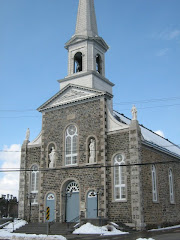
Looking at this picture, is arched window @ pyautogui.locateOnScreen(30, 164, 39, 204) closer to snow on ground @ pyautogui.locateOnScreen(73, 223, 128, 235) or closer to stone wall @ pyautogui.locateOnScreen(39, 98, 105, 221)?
stone wall @ pyautogui.locateOnScreen(39, 98, 105, 221)

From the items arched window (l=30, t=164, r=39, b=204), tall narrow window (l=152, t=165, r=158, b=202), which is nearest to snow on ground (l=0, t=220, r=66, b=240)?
arched window (l=30, t=164, r=39, b=204)

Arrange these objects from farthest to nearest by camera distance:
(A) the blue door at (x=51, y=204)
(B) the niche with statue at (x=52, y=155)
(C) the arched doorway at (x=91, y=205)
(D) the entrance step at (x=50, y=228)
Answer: (B) the niche with statue at (x=52, y=155), (A) the blue door at (x=51, y=204), (C) the arched doorway at (x=91, y=205), (D) the entrance step at (x=50, y=228)

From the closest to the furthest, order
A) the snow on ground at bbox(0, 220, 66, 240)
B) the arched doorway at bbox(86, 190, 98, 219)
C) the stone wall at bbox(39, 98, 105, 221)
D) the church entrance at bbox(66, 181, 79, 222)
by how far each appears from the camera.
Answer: the snow on ground at bbox(0, 220, 66, 240) < the arched doorway at bbox(86, 190, 98, 219) < the stone wall at bbox(39, 98, 105, 221) < the church entrance at bbox(66, 181, 79, 222)

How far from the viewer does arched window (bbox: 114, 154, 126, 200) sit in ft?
85.9

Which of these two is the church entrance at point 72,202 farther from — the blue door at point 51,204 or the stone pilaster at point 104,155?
the stone pilaster at point 104,155

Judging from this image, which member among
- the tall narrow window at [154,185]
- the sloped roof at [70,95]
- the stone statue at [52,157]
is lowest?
the tall narrow window at [154,185]

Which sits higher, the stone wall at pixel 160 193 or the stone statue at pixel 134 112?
→ the stone statue at pixel 134 112

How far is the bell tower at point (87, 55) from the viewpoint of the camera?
31.7 m

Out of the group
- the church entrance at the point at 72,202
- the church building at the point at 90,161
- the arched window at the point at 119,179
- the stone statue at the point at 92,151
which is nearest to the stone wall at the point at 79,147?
the church building at the point at 90,161

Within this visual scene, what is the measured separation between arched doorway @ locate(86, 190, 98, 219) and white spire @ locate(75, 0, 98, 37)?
16101 mm

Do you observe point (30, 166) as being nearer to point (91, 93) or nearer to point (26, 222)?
point (26, 222)

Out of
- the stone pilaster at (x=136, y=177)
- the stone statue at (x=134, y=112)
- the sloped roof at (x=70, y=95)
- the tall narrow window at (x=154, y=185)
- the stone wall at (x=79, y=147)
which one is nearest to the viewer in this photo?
the stone pilaster at (x=136, y=177)

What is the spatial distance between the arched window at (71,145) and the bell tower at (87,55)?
4616 millimetres

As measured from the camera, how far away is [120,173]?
26656 mm
